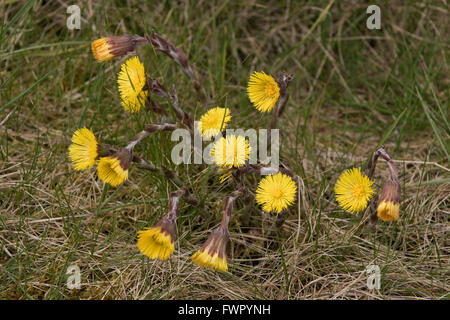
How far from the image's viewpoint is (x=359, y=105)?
2.27 m

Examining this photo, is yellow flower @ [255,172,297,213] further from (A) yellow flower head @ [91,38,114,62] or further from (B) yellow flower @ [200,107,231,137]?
(A) yellow flower head @ [91,38,114,62]

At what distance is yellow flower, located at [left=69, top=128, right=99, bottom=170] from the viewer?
1417 millimetres

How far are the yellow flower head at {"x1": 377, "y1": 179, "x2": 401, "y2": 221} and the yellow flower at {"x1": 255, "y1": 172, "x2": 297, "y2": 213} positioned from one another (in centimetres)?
25

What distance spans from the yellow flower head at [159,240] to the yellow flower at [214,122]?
0.32 metres

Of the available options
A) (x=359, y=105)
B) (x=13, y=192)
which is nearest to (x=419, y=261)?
(x=359, y=105)

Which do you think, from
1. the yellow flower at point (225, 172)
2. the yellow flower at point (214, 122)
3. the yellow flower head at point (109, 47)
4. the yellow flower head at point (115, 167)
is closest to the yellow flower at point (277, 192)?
the yellow flower at point (225, 172)

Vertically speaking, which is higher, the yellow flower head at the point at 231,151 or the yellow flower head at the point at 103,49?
the yellow flower head at the point at 103,49

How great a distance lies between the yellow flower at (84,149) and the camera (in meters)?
1.42

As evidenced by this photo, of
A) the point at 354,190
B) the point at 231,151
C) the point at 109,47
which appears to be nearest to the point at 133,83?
the point at 109,47

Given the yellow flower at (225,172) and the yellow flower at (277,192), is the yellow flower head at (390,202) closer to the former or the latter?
the yellow flower at (277,192)

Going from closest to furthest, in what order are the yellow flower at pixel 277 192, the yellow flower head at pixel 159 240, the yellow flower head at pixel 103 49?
the yellow flower head at pixel 159 240, the yellow flower at pixel 277 192, the yellow flower head at pixel 103 49

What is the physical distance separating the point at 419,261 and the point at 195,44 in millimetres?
1319

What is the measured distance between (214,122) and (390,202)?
0.57 metres

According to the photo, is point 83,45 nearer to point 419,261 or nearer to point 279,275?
point 279,275
